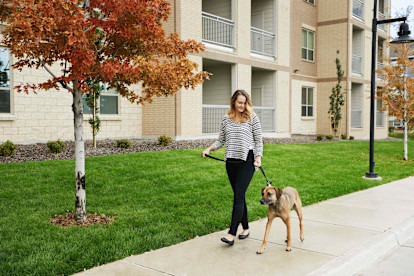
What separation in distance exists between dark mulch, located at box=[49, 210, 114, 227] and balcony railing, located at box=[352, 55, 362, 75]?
80.2 ft

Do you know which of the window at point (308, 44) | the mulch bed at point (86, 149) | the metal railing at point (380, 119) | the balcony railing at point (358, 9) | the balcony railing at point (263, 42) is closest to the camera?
the mulch bed at point (86, 149)

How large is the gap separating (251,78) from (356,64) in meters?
9.86

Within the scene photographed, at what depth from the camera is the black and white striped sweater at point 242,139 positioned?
499 centimetres

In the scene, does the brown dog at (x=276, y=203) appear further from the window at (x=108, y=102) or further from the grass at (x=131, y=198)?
the window at (x=108, y=102)

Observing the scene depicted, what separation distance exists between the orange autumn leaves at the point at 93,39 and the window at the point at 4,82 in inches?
277

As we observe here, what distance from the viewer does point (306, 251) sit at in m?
4.76

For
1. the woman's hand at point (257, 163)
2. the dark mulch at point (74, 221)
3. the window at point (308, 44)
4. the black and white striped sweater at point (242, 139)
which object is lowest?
the dark mulch at point (74, 221)

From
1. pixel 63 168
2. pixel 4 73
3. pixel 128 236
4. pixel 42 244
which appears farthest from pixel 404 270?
pixel 4 73

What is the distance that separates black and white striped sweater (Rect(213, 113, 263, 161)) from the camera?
4992 mm

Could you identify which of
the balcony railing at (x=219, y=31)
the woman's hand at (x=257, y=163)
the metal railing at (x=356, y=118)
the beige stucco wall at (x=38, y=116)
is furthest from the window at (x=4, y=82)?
the metal railing at (x=356, y=118)

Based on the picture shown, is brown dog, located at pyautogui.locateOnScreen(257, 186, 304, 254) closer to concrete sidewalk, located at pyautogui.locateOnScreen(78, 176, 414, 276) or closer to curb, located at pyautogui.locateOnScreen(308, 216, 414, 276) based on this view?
concrete sidewalk, located at pyautogui.locateOnScreen(78, 176, 414, 276)

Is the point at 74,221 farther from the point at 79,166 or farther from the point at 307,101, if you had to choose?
the point at 307,101

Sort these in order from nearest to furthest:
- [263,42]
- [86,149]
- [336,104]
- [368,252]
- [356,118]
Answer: [368,252] < [86,149] < [263,42] < [336,104] < [356,118]

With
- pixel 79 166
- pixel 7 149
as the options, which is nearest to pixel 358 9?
pixel 7 149
